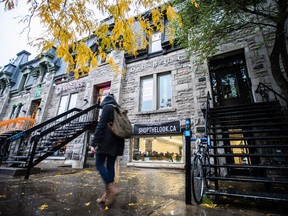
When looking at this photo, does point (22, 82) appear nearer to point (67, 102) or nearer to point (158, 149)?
point (67, 102)

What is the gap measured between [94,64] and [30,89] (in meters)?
14.3

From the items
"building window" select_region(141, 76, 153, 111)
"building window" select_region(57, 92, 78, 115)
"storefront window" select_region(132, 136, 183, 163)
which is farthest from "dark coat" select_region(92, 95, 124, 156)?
"building window" select_region(57, 92, 78, 115)

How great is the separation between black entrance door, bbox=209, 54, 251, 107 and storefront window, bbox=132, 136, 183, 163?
2707 millimetres

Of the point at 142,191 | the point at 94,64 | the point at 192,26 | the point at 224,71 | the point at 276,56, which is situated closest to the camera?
the point at 142,191

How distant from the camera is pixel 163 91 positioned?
344 inches

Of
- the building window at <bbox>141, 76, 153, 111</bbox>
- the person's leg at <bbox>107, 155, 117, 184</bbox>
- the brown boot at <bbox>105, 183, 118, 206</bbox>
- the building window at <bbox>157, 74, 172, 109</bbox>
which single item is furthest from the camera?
the building window at <bbox>141, 76, 153, 111</bbox>

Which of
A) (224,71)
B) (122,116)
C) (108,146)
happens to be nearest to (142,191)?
(108,146)

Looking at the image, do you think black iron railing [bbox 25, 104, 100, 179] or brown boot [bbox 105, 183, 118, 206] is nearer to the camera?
brown boot [bbox 105, 183, 118, 206]

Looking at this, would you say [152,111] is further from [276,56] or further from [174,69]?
[276,56]

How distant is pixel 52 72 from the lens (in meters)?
13.7

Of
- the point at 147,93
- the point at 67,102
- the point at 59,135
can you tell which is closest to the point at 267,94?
the point at 147,93

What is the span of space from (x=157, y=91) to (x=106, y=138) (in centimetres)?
646

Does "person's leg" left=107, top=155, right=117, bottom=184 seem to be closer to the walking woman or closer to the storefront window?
the walking woman

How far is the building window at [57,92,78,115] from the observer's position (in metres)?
11.7
